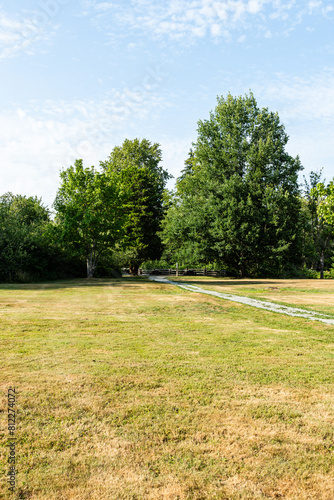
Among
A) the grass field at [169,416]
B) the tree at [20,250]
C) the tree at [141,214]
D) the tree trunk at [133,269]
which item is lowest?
the grass field at [169,416]

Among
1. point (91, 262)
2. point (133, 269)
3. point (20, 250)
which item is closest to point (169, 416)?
point (20, 250)

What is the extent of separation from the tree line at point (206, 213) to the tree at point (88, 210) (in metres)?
0.08

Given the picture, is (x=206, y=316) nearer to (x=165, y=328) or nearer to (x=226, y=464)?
(x=165, y=328)

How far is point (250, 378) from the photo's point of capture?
4645 millimetres

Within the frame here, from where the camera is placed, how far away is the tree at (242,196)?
3753cm

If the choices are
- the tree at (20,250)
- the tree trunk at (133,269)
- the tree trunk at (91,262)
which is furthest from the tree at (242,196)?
the tree at (20,250)

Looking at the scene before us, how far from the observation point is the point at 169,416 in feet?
11.5

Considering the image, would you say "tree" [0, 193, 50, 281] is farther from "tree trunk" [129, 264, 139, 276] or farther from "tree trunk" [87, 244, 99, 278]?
"tree trunk" [129, 264, 139, 276]

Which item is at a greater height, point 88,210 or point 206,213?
point 206,213

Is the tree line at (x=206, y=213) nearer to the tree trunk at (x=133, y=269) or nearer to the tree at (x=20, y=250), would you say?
the tree at (x=20, y=250)

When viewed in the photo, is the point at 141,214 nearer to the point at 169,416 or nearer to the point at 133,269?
the point at 133,269

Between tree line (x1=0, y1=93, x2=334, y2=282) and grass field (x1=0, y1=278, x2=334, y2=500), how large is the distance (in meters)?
22.5

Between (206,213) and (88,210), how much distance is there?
1363cm

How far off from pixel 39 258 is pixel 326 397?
87.2 feet
